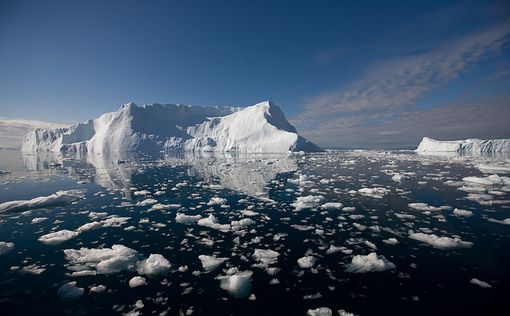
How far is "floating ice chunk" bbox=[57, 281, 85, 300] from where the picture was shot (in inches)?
209

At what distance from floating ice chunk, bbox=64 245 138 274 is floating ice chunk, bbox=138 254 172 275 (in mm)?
262

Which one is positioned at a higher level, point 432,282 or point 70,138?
point 70,138

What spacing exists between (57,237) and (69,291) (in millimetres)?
3937

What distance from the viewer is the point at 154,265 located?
6465 millimetres

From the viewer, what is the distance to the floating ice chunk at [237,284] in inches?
215

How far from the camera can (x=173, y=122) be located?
371 ft

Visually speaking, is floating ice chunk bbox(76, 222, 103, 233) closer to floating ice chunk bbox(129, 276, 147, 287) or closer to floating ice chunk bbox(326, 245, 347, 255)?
floating ice chunk bbox(129, 276, 147, 287)

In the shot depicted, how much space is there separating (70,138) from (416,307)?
12349cm

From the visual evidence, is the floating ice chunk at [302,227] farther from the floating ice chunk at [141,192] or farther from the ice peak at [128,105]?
the ice peak at [128,105]

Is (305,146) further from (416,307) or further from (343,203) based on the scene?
(416,307)

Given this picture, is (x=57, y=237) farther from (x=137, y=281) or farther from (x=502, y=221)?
(x=502, y=221)

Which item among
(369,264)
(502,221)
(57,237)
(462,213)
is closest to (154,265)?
(57,237)

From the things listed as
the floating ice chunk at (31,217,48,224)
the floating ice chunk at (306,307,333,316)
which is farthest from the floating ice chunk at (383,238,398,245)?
the floating ice chunk at (31,217,48,224)

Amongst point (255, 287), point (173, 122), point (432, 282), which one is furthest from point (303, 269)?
point (173, 122)
